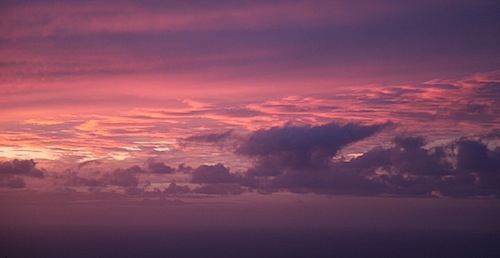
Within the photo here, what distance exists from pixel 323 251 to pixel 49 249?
52.5 meters

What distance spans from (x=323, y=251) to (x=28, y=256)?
54.5 meters

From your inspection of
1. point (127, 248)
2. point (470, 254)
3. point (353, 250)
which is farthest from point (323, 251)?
point (127, 248)

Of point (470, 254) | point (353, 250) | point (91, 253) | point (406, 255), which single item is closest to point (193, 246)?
point (91, 253)

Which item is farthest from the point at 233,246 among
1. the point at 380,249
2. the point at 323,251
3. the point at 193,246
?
the point at 380,249

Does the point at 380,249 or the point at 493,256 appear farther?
the point at 380,249

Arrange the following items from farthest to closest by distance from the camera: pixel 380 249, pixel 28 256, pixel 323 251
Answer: pixel 380 249 < pixel 323 251 < pixel 28 256

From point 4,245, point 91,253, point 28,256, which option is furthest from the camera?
point 91,253

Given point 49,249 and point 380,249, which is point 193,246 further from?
point 380,249

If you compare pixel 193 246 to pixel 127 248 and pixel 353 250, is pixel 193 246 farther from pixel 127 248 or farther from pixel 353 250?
pixel 353 250

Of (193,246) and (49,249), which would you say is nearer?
(49,249)

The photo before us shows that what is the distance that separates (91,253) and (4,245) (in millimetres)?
14992

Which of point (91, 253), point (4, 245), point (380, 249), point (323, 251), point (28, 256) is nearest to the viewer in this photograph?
point (28, 256)

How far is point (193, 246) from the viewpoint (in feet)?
401

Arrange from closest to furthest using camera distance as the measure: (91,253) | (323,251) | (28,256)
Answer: (28,256) < (91,253) < (323,251)
